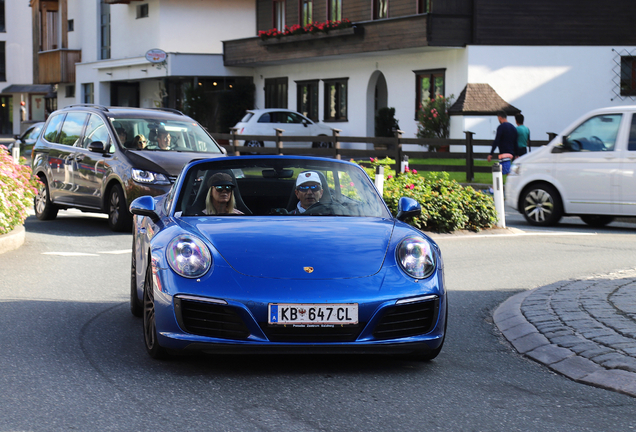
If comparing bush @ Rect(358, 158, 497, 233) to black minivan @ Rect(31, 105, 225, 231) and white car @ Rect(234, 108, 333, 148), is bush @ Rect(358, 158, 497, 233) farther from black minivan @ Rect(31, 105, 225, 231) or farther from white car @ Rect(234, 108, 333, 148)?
white car @ Rect(234, 108, 333, 148)

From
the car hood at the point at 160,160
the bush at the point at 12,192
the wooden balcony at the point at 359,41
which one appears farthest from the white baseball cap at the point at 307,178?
the wooden balcony at the point at 359,41

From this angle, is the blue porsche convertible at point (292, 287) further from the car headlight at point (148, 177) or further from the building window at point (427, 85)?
the building window at point (427, 85)

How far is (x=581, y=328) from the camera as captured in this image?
650 centimetres

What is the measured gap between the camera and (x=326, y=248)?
5.56 meters

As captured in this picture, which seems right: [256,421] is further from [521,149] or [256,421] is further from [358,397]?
[521,149]

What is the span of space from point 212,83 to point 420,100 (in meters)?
15.0

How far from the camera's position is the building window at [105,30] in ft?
164

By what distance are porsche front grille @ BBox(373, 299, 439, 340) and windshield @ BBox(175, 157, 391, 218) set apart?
1.13 metres

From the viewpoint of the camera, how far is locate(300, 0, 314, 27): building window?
39.8m

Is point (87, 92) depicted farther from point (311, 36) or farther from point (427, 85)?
point (427, 85)

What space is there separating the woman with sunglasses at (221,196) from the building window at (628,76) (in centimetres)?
2748

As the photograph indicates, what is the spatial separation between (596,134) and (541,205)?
148 centimetres

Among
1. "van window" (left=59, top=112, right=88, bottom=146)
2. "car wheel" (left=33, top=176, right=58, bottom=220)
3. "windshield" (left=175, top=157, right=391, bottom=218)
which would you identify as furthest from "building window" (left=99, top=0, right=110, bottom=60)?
"windshield" (left=175, top=157, right=391, bottom=218)

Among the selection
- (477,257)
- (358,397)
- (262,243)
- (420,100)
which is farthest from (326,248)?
(420,100)
